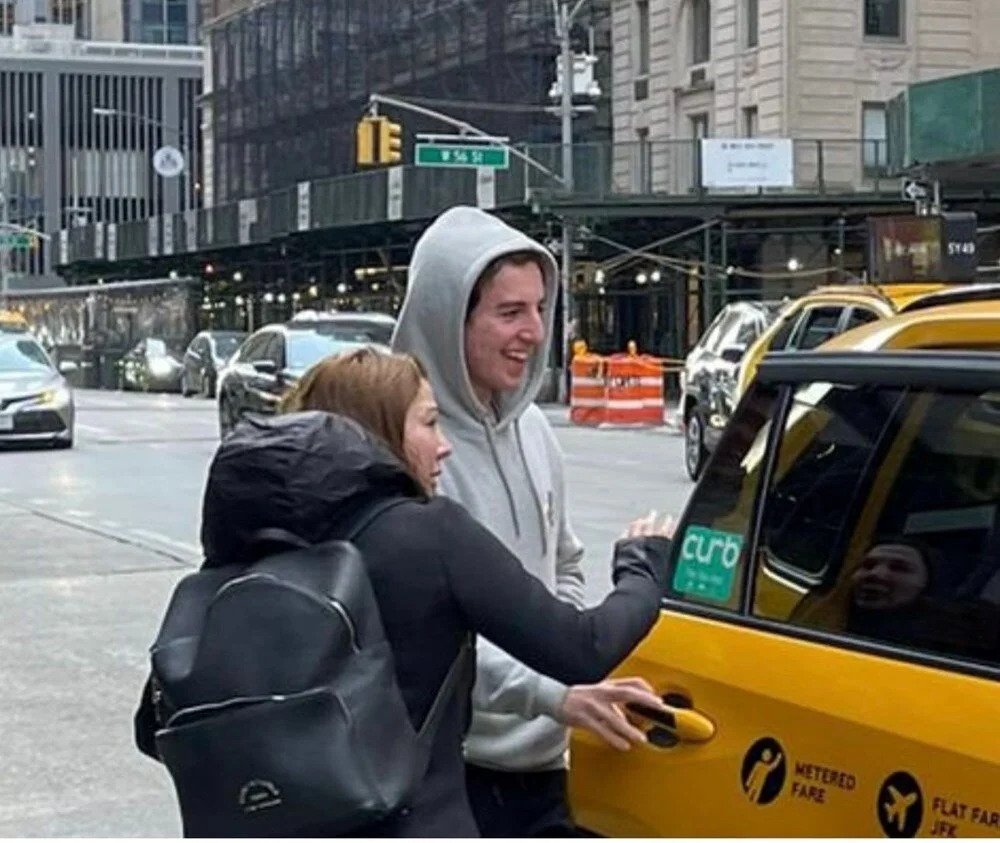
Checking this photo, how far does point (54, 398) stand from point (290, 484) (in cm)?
2193

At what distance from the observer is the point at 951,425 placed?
125 inches

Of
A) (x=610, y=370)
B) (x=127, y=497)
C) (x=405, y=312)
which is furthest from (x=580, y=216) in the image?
(x=405, y=312)

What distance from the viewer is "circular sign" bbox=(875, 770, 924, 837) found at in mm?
2877

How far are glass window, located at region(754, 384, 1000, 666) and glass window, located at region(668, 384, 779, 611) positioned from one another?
52mm

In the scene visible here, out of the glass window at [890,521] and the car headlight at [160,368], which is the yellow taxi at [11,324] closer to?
the car headlight at [160,368]

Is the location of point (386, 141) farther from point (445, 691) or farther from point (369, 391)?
point (445, 691)

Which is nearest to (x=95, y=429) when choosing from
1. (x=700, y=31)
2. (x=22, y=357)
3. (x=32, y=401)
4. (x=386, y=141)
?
(x=22, y=357)

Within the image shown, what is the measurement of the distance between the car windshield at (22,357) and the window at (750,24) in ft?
97.1

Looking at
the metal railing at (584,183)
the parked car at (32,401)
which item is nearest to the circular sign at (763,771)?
the parked car at (32,401)

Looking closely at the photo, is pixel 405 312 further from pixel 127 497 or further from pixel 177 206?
pixel 177 206

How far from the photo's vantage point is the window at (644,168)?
43.5m

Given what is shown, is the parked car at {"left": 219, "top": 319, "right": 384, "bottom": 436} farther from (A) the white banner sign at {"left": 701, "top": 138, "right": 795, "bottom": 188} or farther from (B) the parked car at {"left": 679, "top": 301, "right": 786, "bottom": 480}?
(A) the white banner sign at {"left": 701, "top": 138, "right": 795, "bottom": 188}

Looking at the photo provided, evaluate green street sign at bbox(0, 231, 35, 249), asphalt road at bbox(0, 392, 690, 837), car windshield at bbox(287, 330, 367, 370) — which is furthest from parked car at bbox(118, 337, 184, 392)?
car windshield at bbox(287, 330, 367, 370)

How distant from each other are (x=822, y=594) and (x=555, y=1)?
168 ft
